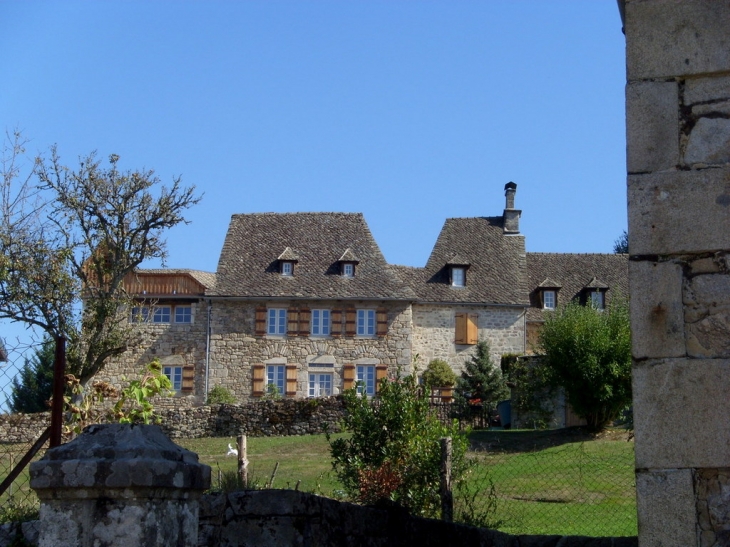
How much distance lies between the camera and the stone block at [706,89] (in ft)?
12.5

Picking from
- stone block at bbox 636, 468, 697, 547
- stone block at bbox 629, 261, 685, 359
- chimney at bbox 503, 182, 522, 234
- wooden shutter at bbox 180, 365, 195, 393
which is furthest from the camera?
chimney at bbox 503, 182, 522, 234

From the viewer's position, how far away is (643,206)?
3.79m

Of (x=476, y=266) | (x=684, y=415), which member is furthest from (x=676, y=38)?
(x=476, y=266)

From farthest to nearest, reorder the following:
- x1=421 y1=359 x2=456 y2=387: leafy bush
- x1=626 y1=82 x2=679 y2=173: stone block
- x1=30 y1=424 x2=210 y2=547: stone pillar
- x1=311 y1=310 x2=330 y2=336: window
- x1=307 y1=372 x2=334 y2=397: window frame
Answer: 1. x1=311 y1=310 x2=330 y2=336: window
2. x1=307 y1=372 x2=334 y2=397: window frame
3. x1=421 y1=359 x2=456 y2=387: leafy bush
4. x1=626 y1=82 x2=679 y2=173: stone block
5. x1=30 y1=424 x2=210 y2=547: stone pillar

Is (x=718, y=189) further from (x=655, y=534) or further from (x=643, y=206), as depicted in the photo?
(x=655, y=534)

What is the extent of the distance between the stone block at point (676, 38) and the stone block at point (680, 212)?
428 millimetres

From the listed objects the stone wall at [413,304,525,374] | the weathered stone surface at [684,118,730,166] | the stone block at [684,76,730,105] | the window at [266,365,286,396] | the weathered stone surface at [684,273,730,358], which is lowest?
the weathered stone surface at [684,273,730,358]

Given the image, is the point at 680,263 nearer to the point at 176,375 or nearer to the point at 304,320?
the point at 304,320

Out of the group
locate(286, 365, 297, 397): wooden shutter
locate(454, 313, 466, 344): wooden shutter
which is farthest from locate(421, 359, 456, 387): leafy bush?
locate(286, 365, 297, 397): wooden shutter

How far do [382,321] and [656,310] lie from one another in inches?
1330

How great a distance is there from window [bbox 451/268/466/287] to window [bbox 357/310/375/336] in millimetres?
3845

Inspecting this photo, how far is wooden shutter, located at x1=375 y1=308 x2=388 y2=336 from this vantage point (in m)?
37.4

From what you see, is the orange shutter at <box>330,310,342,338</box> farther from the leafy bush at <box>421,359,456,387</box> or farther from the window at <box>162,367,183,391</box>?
the window at <box>162,367,183,391</box>

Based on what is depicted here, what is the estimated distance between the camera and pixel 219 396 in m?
35.2
